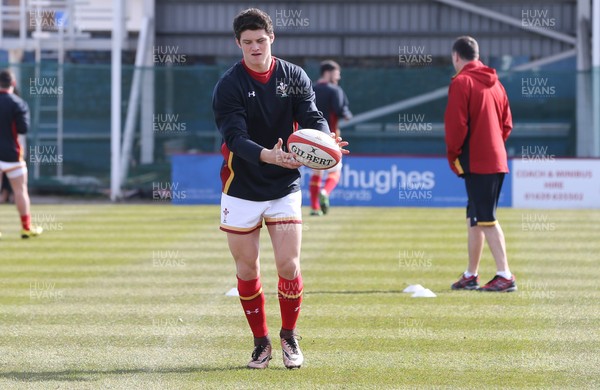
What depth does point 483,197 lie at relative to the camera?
1005 centimetres

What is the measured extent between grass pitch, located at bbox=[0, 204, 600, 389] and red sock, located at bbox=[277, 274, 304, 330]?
30cm

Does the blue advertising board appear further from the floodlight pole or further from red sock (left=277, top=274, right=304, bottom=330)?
red sock (left=277, top=274, right=304, bottom=330)

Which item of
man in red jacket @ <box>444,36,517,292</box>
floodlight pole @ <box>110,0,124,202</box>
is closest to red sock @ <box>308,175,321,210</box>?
floodlight pole @ <box>110,0,124,202</box>

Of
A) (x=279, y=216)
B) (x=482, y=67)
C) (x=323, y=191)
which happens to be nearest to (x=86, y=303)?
(x=279, y=216)

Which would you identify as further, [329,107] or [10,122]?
[329,107]

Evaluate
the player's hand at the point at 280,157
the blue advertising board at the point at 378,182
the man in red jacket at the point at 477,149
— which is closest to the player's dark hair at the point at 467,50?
the man in red jacket at the point at 477,149

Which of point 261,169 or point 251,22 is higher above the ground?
point 251,22

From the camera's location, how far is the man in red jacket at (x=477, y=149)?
1002cm

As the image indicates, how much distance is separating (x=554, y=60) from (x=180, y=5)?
8.89 meters

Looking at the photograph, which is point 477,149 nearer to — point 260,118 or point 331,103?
point 260,118

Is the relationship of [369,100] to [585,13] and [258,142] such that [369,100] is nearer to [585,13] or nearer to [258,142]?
[585,13]

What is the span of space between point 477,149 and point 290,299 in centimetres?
362

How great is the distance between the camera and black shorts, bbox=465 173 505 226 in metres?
10.0

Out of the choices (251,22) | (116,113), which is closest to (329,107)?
(116,113)
